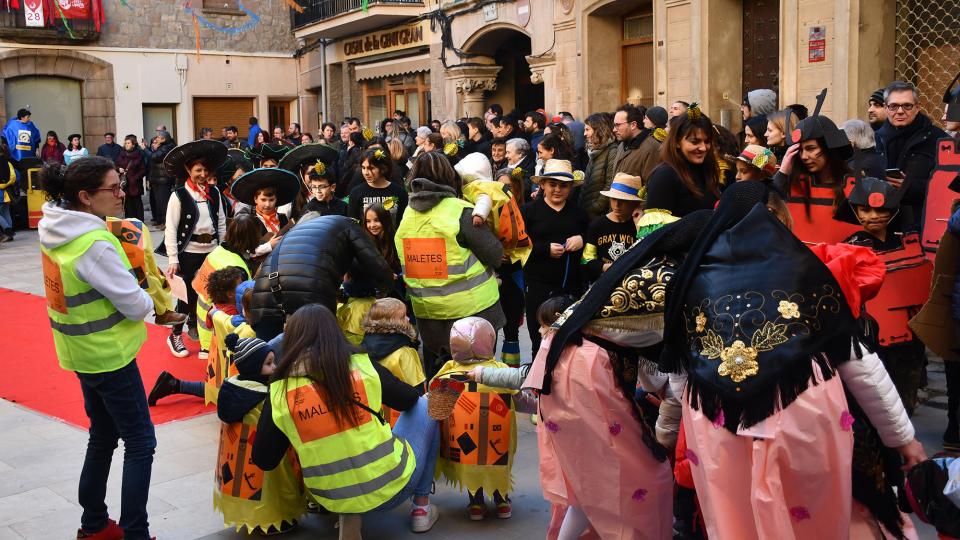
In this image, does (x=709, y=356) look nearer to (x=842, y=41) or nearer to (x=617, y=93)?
(x=842, y=41)

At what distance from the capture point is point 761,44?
44.8 feet

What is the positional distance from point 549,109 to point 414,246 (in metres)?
11.4

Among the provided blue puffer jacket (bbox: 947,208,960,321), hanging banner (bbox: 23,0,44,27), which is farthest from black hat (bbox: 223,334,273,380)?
hanging banner (bbox: 23,0,44,27)

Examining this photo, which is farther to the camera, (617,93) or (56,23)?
(56,23)

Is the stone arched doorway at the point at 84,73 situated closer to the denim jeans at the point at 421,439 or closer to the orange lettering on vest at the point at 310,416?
the denim jeans at the point at 421,439

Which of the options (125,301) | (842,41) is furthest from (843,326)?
(842,41)

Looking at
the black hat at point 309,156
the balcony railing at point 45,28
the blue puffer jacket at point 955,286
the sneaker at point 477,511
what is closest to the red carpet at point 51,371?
the black hat at point 309,156

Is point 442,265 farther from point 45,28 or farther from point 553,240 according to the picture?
point 45,28

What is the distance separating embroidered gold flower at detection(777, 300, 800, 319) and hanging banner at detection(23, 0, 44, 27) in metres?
26.3

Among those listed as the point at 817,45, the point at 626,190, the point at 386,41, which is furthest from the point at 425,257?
the point at 386,41

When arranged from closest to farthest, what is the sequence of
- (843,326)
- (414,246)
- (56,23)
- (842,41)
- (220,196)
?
1. (843,326)
2. (414,246)
3. (220,196)
4. (842,41)
5. (56,23)

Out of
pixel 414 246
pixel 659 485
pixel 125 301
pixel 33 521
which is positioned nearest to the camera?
pixel 659 485

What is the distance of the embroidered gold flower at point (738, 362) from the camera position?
3088 mm

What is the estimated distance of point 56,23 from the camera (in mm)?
25938
